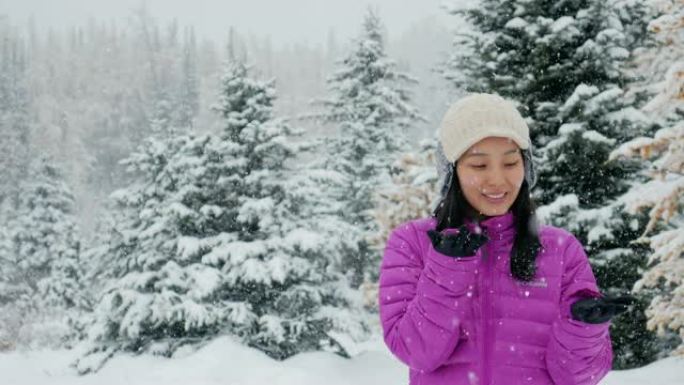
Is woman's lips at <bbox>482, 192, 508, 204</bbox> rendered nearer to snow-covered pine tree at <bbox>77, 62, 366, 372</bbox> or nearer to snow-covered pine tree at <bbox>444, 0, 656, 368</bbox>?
snow-covered pine tree at <bbox>444, 0, 656, 368</bbox>

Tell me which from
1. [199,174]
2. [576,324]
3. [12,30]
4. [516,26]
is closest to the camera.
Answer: [576,324]

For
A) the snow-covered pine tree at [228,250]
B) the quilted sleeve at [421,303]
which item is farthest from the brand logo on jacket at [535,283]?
the snow-covered pine tree at [228,250]

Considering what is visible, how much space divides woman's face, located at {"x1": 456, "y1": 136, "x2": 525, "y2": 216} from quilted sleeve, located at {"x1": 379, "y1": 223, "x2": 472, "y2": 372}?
250 millimetres

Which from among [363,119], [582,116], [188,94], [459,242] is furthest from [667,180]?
[188,94]

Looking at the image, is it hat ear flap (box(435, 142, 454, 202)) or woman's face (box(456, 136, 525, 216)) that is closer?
woman's face (box(456, 136, 525, 216))

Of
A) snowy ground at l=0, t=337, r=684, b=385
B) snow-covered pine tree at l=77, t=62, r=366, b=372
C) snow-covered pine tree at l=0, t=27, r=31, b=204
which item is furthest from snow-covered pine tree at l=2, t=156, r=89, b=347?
snow-covered pine tree at l=0, t=27, r=31, b=204

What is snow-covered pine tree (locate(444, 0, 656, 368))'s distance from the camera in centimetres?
1018

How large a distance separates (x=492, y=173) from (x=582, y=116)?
8.98m

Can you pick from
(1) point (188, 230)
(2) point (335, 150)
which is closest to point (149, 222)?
(1) point (188, 230)

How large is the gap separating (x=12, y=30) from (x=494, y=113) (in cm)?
17308

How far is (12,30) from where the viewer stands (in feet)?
502

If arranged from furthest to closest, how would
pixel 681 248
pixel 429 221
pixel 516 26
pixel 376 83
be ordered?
pixel 376 83 → pixel 516 26 → pixel 681 248 → pixel 429 221

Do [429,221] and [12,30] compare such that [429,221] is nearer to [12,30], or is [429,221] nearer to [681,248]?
[681,248]

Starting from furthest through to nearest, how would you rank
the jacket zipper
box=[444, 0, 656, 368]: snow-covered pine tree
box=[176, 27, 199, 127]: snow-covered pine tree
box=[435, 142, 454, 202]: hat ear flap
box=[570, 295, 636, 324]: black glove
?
box=[176, 27, 199, 127]: snow-covered pine tree
box=[444, 0, 656, 368]: snow-covered pine tree
box=[435, 142, 454, 202]: hat ear flap
the jacket zipper
box=[570, 295, 636, 324]: black glove
